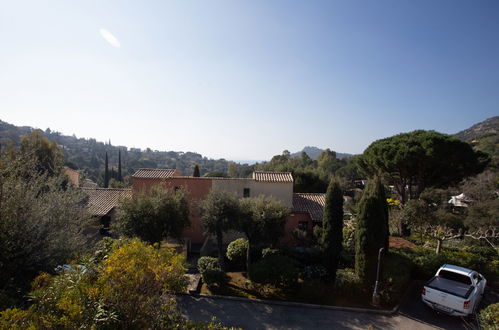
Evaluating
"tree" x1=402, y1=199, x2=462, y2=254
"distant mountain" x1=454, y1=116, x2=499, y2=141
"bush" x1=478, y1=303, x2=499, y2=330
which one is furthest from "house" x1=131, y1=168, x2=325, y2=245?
"distant mountain" x1=454, y1=116, x2=499, y2=141

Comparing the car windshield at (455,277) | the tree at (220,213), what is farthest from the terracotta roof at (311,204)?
the car windshield at (455,277)

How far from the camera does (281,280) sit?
9766 mm

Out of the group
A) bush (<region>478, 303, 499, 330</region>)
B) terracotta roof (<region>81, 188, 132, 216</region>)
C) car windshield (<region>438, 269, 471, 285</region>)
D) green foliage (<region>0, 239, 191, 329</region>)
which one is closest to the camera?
green foliage (<region>0, 239, 191, 329</region>)

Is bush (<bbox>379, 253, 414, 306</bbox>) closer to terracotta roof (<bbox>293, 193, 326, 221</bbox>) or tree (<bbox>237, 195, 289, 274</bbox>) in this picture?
tree (<bbox>237, 195, 289, 274</bbox>)

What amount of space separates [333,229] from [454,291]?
14.7 ft

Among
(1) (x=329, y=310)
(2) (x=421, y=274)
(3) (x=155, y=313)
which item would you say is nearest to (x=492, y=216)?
(2) (x=421, y=274)

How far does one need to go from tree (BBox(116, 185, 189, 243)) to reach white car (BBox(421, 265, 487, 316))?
10.3 m

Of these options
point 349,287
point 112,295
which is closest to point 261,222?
point 349,287

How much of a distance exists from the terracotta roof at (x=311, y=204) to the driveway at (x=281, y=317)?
848 cm

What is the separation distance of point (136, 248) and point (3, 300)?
8.94ft

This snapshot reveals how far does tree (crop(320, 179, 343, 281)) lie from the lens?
1129 centimetres

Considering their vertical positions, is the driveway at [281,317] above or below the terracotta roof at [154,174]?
below

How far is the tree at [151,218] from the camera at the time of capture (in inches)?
439

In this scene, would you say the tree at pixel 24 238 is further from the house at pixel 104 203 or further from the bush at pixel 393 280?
the house at pixel 104 203
